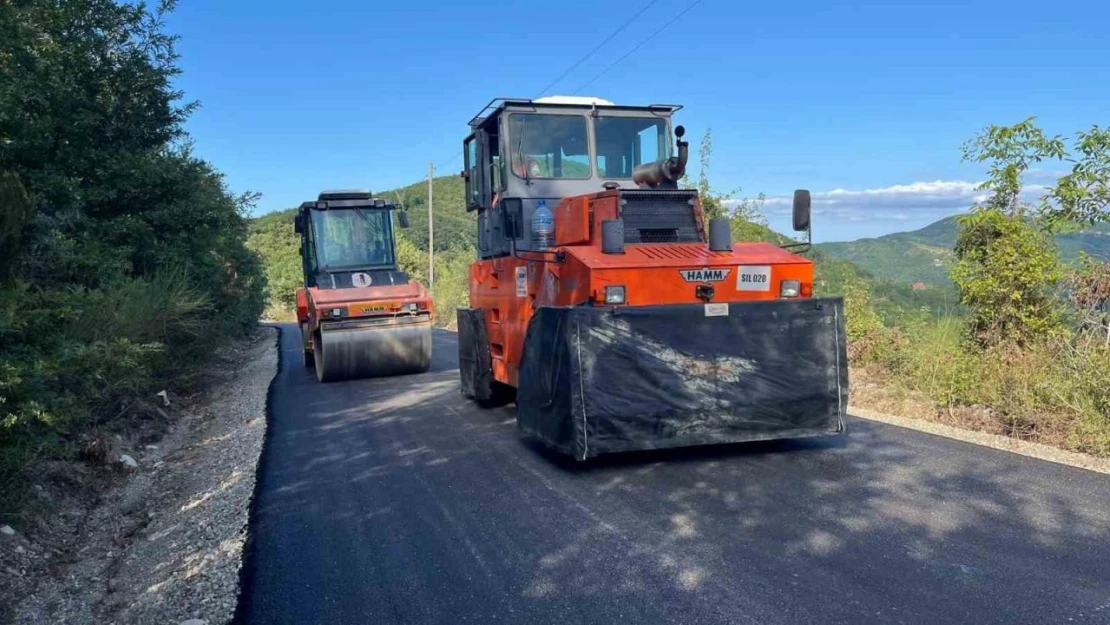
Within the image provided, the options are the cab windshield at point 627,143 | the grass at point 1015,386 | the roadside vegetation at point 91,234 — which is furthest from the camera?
the cab windshield at point 627,143

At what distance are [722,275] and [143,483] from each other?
5.41m

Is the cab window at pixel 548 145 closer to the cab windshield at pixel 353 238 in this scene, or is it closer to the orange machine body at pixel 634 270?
the orange machine body at pixel 634 270

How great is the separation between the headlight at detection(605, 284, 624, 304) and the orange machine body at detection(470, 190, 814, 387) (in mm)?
25

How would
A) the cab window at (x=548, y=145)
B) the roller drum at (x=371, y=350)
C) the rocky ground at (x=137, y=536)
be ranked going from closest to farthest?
the rocky ground at (x=137, y=536) → the cab window at (x=548, y=145) → the roller drum at (x=371, y=350)

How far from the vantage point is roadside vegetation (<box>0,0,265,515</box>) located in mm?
5465

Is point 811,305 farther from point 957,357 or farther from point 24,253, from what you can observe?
point 24,253

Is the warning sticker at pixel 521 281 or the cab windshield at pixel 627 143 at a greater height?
the cab windshield at pixel 627 143

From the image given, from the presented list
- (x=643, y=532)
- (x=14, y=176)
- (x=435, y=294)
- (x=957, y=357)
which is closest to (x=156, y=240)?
(x=14, y=176)

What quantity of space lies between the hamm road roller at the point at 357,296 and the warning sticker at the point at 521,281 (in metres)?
5.35

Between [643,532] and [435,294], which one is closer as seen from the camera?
[643,532]

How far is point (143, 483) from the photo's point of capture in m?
7.32

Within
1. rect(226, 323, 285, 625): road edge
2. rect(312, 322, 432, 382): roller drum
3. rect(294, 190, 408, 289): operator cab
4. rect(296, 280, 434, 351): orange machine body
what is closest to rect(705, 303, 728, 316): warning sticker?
rect(226, 323, 285, 625): road edge

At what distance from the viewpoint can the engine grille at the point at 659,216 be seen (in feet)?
23.1

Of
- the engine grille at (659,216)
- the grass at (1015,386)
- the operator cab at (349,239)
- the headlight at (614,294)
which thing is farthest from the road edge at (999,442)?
the operator cab at (349,239)
